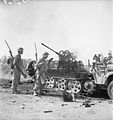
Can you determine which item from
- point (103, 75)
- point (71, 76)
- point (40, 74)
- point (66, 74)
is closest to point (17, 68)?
point (40, 74)

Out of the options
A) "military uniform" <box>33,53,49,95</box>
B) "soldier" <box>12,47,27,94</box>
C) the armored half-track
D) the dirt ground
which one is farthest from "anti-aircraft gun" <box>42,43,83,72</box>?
the dirt ground

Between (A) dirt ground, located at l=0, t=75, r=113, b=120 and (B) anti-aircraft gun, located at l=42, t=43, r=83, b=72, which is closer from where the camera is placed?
(A) dirt ground, located at l=0, t=75, r=113, b=120

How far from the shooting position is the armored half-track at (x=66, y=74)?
9.33m

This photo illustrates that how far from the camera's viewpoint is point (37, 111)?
5.98 metres

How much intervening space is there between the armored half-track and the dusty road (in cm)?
197

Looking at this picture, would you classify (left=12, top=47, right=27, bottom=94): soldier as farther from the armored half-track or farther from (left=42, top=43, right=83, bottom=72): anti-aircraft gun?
(left=42, top=43, right=83, bottom=72): anti-aircraft gun

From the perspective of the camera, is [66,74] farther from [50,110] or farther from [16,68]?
[50,110]

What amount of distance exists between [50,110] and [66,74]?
3599 mm

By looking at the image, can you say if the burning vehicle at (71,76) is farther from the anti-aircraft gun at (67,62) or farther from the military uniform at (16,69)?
the military uniform at (16,69)

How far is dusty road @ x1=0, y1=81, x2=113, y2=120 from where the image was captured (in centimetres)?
543

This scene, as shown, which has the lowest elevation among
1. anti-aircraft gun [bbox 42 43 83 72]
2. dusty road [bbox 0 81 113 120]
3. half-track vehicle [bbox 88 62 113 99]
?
dusty road [bbox 0 81 113 120]

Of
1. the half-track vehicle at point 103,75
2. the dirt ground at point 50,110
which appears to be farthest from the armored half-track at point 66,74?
the dirt ground at point 50,110

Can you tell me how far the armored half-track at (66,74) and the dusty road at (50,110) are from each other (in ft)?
6.47

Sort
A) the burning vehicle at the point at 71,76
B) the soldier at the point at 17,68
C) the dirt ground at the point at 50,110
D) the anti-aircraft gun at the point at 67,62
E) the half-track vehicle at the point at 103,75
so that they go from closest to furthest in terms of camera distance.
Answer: the dirt ground at the point at 50,110 → the half-track vehicle at the point at 103,75 → the burning vehicle at the point at 71,76 → the soldier at the point at 17,68 → the anti-aircraft gun at the point at 67,62
